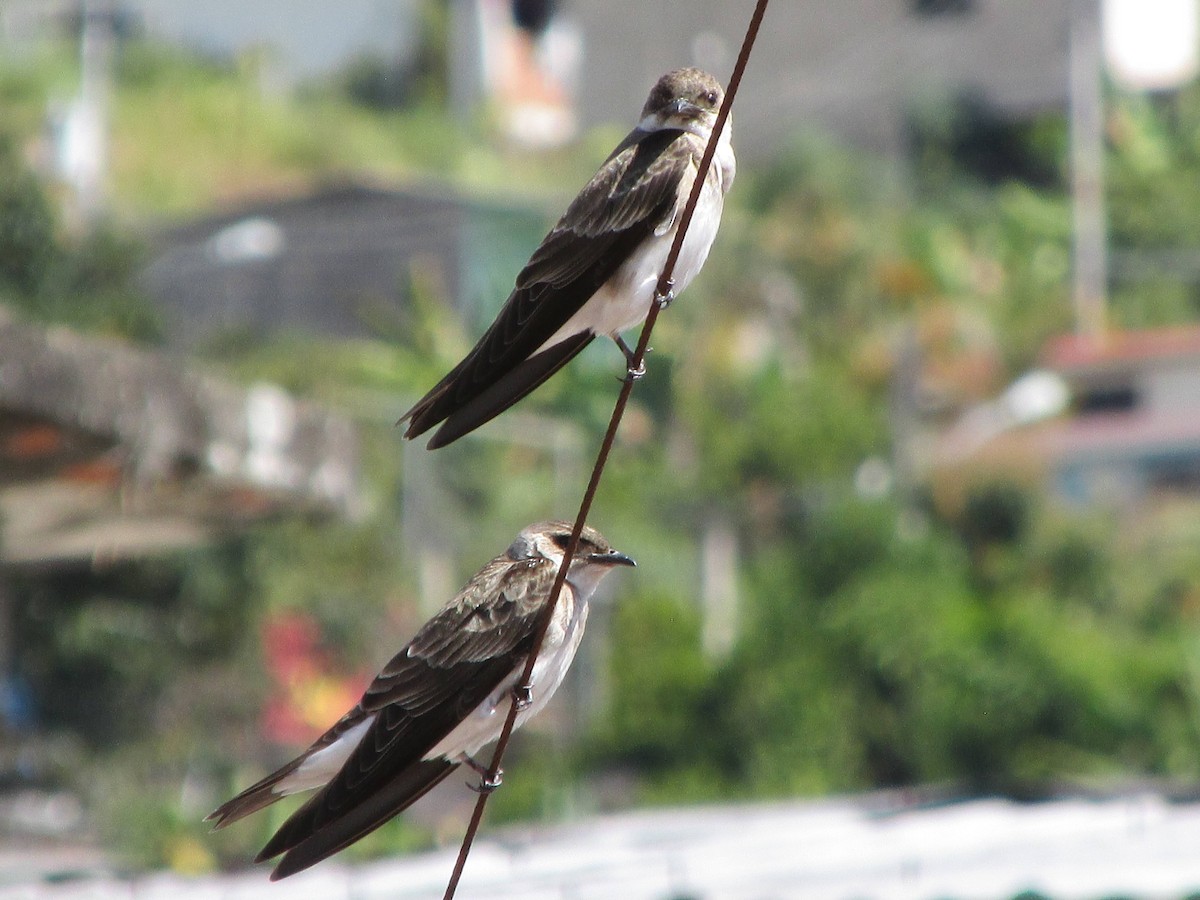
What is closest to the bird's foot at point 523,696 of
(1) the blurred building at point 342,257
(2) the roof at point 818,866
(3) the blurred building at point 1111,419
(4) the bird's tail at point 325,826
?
(4) the bird's tail at point 325,826

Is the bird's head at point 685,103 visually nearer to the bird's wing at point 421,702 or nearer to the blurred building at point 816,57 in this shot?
the bird's wing at point 421,702

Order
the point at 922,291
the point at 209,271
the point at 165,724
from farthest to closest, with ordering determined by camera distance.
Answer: the point at 922,291
the point at 209,271
the point at 165,724

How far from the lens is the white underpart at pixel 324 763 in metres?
2.77

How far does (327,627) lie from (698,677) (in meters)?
4.62

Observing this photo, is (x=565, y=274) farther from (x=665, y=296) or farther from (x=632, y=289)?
(x=665, y=296)

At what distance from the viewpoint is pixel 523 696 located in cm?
275

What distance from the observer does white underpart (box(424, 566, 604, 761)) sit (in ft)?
9.32

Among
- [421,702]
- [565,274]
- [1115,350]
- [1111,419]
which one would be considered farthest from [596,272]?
[1111,419]

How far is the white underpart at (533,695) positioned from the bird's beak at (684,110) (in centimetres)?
81

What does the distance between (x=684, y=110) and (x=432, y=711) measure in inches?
42.1

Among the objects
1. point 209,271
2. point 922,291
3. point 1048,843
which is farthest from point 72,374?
point 922,291

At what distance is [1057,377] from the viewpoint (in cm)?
3394

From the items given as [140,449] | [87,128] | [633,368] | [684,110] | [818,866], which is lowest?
[633,368]

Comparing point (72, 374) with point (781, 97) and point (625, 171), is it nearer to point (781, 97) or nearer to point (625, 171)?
point (625, 171)
